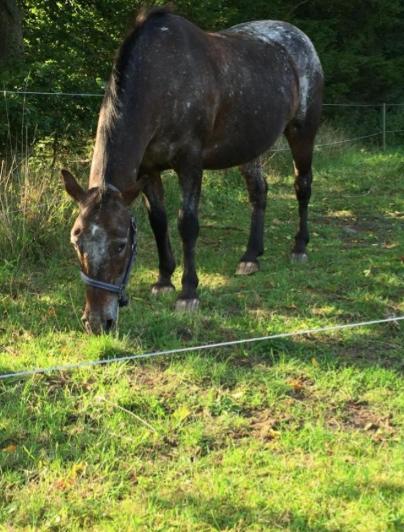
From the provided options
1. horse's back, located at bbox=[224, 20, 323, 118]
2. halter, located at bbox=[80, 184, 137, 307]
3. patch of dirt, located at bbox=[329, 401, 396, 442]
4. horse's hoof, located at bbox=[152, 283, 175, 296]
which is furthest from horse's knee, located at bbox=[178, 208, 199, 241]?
horse's back, located at bbox=[224, 20, 323, 118]

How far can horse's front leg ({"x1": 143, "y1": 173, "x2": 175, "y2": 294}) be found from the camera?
16.8 feet

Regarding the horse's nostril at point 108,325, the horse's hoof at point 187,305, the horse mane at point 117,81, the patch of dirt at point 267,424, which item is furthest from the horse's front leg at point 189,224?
the patch of dirt at point 267,424

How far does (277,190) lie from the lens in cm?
978

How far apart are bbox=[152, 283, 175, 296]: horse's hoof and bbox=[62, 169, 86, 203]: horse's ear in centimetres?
148

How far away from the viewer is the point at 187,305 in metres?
4.71

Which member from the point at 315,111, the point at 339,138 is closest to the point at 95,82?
the point at 315,111

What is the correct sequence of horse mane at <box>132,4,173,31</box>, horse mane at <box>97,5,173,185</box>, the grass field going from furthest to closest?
1. horse mane at <box>132,4,173,31</box>
2. horse mane at <box>97,5,173,185</box>
3. the grass field

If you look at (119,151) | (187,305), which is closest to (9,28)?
(119,151)

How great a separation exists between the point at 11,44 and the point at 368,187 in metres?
5.82

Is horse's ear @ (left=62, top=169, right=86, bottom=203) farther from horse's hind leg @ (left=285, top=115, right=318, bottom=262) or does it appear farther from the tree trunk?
the tree trunk

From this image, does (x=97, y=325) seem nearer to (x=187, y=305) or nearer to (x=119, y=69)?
(x=187, y=305)

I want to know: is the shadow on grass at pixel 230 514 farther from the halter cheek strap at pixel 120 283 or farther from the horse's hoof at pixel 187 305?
the horse's hoof at pixel 187 305

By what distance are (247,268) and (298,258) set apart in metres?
0.68

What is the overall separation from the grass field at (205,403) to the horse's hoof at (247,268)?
0.38 feet
